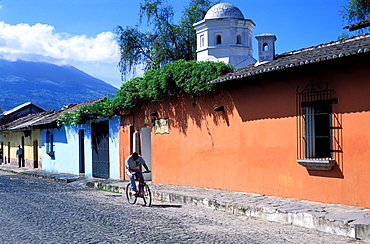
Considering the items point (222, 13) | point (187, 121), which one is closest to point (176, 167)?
point (187, 121)

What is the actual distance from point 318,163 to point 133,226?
439cm

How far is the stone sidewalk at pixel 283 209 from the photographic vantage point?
7645 mm

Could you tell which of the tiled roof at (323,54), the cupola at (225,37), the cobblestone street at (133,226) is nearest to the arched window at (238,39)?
the cupola at (225,37)

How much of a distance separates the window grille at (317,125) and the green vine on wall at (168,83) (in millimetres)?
3473

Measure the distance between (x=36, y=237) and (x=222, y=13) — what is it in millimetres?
25238

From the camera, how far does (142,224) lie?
8.70 metres

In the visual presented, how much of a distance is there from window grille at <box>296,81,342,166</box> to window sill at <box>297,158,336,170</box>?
0.06m

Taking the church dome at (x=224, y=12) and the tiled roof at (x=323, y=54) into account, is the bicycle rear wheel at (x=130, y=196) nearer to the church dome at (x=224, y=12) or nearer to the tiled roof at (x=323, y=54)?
the tiled roof at (x=323, y=54)

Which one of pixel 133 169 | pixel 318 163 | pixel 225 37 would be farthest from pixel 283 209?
pixel 225 37

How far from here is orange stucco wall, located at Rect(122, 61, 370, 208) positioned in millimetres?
9312

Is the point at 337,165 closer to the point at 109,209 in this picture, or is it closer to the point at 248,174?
the point at 248,174

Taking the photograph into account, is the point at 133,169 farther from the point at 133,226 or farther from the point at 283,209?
the point at 283,209

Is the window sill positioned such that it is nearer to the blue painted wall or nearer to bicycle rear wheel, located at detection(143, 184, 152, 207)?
bicycle rear wheel, located at detection(143, 184, 152, 207)

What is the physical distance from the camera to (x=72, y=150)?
24.6 m
